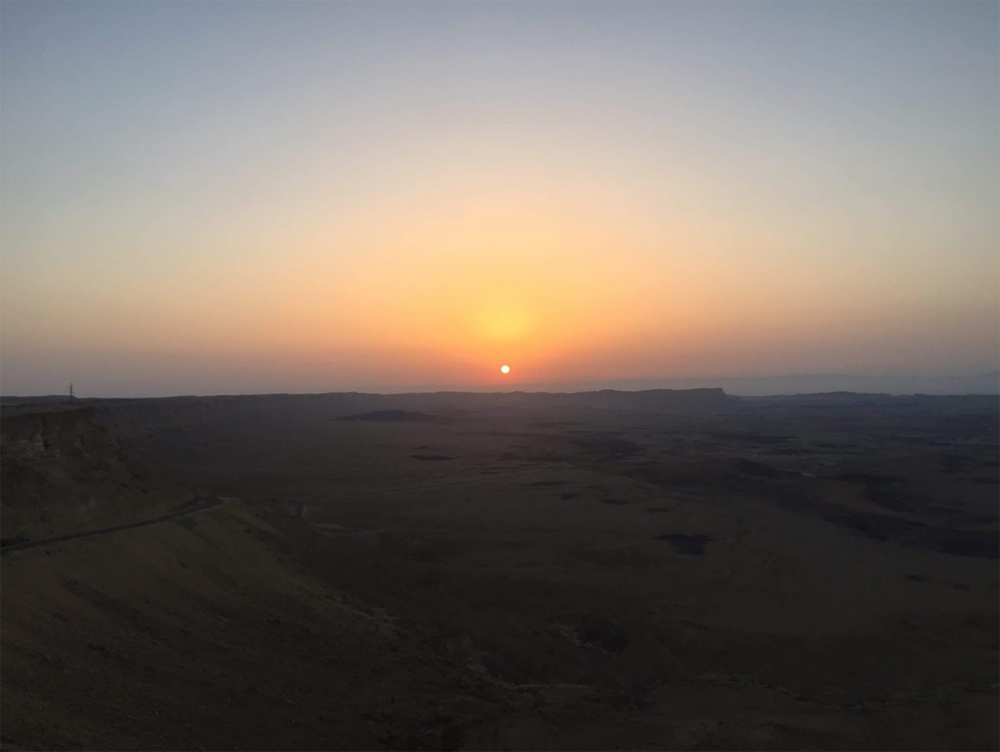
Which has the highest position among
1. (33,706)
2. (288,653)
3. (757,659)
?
(33,706)

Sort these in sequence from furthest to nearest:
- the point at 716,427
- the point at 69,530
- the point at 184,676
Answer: the point at 716,427 → the point at 69,530 → the point at 184,676

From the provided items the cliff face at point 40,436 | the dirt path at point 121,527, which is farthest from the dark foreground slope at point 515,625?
the cliff face at point 40,436

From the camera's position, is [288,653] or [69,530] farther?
[69,530]

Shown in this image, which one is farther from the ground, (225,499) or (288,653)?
(225,499)

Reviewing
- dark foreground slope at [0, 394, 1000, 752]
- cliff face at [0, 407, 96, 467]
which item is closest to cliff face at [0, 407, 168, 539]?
cliff face at [0, 407, 96, 467]

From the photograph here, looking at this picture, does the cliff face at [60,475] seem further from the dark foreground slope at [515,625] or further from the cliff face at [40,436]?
the dark foreground slope at [515,625]

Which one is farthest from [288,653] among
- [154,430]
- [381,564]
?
[154,430]

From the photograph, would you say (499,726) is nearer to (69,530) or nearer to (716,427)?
(69,530)
